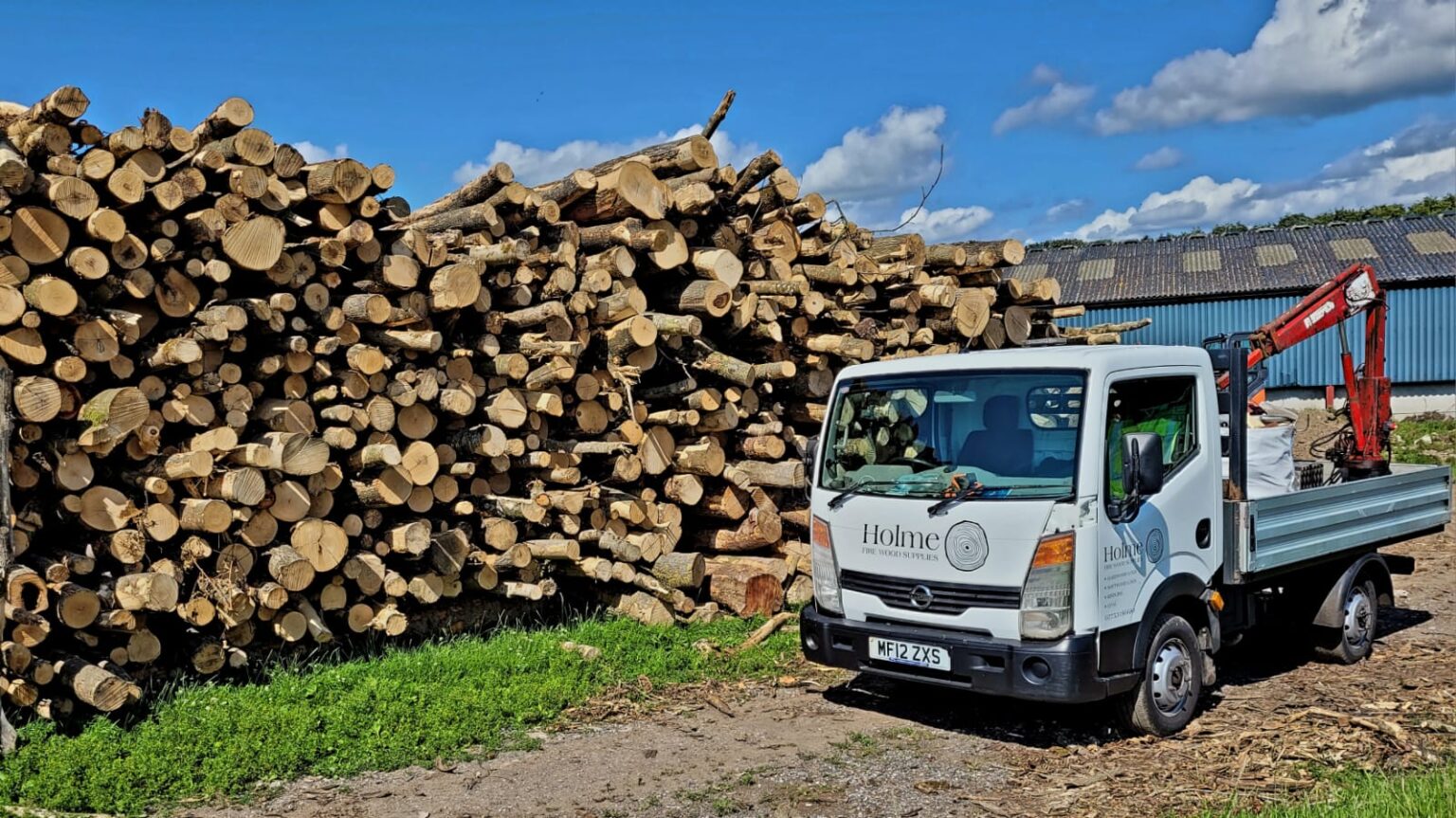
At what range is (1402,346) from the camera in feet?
95.0

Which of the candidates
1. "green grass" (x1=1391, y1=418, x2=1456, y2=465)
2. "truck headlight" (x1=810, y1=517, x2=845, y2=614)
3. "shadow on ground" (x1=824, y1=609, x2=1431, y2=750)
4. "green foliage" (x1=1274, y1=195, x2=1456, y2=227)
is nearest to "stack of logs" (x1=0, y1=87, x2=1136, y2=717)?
"shadow on ground" (x1=824, y1=609, x2=1431, y2=750)

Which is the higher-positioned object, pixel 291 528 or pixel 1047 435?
pixel 1047 435

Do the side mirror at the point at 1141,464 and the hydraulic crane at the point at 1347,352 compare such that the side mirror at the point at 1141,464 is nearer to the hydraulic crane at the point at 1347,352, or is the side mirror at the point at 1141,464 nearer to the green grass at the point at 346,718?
the green grass at the point at 346,718

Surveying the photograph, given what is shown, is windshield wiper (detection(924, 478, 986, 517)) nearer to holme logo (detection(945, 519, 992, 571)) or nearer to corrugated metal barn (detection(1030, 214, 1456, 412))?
holme logo (detection(945, 519, 992, 571))

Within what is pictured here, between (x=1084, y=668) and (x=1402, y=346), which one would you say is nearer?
(x=1084, y=668)

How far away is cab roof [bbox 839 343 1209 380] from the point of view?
258 inches

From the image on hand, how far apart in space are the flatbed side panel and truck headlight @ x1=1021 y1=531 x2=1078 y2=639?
1.75 m

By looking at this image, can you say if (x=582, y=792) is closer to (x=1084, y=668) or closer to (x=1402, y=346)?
(x=1084, y=668)

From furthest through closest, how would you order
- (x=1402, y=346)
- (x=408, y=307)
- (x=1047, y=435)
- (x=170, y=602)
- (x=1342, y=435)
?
(x=1402, y=346) < (x=1342, y=435) < (x=408, y=307) < (x=170, y=602) < (x=1047, y=435)

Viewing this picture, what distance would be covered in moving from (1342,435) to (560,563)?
828 centimetres

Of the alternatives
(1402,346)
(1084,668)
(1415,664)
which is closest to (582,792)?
(1084,668)

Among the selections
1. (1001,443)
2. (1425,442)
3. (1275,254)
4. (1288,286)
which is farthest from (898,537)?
(1275,254)

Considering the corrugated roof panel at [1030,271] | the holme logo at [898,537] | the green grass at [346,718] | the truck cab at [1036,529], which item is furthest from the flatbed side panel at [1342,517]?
the corrugated roof panel at [1030,271]

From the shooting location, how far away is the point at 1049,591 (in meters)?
6.18
